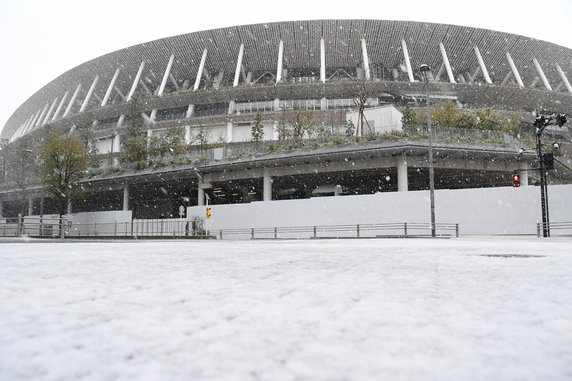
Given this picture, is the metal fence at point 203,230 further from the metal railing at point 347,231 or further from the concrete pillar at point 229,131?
the concrete pillar at point 229,131

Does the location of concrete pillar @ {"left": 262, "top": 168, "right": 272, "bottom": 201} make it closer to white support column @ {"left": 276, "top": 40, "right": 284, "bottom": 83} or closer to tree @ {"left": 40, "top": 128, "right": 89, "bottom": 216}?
tree @ {"left": 40, "top": 128, "right": 89, "bottom": 216}

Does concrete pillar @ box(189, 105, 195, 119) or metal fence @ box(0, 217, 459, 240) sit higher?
concrete pillar @ box(189, 105, 195, 119)

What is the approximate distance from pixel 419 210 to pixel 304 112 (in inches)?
885

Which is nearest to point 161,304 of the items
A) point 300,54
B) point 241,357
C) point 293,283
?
point 241,357

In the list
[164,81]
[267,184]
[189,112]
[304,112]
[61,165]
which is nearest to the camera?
[267,184]

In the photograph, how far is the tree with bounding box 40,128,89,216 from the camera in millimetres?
35625

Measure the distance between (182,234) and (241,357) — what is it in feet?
101

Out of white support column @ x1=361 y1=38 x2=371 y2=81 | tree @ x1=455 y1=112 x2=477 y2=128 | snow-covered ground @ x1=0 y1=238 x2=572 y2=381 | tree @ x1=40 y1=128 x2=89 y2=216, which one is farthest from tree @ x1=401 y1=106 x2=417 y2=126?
snow-covered ground @ x1=0 y1=238 x2=572 y2=381

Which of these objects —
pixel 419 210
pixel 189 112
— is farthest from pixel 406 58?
pixel 419 210

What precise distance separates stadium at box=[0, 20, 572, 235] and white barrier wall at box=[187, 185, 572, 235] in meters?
4.01

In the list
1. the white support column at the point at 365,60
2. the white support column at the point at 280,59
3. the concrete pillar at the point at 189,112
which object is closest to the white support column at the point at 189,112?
the concrete pillar at the point at 189,112

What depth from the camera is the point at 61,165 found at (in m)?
36.2

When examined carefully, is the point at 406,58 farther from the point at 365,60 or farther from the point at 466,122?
the point at 466,122

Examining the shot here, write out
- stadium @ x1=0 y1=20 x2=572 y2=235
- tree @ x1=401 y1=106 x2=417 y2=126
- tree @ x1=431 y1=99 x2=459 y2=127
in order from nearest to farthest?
→ stadium @ x1=0 y1=20 x2=572 y2=235
tree @ x1=401 y1=106 x2=417 y2=126
tree @ x1=431 y1=99 x2=459 y2=127
